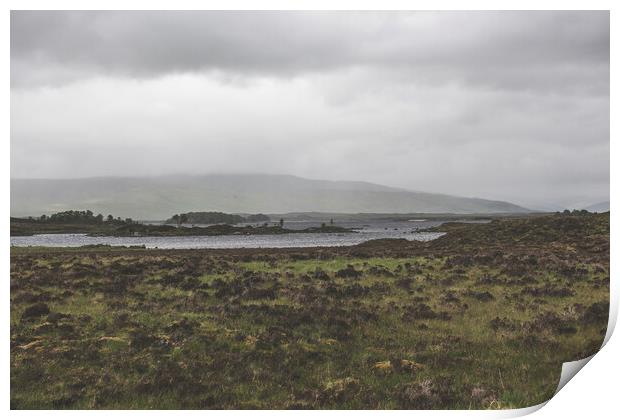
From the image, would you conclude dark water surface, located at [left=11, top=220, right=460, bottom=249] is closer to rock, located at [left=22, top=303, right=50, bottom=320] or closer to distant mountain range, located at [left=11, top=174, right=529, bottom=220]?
distant mountain range, located at [left=11, top=174, right=529, bottom=220]

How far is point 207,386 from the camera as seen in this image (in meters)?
8.60

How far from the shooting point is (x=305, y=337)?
434 inches

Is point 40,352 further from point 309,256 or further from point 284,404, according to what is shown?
point 309,256

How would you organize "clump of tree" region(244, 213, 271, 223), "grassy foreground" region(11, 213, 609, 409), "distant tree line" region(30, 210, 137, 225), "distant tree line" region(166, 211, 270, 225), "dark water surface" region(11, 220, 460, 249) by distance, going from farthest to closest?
"dark water surface" region(11, 220, 460, 249)
"distant tree line" region(166, 211, 270, 225)
"clump of tree" region(244, 213, 271, 223)
"distant tree line" region(30, 210, 137, 225)
"grassy foreground" region(11, 213, 609, 409)

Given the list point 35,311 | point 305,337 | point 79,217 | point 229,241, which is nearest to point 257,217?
point 79,217

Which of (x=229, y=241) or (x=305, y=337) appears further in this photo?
(x=229, y=241)

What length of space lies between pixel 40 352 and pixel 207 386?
14.9 feet

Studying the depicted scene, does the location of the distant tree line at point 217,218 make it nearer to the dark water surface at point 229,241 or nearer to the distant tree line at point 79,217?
the distant tree line at point 79,217

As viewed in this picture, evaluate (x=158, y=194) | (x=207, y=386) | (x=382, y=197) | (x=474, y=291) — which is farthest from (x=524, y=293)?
(x=382, y=197)

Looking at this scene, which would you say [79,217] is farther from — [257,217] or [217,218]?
[217,218]

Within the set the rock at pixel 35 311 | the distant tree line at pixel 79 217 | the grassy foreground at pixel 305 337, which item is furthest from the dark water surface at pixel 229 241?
the rock at pixel 35 311

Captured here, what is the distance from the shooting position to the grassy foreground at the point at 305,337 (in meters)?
8.52

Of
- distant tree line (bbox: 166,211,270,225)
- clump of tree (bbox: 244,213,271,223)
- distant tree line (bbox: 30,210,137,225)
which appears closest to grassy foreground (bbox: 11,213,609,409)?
distant tree line (bbox: 30,210,137,225)

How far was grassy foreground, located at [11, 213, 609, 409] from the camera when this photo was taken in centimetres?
852
